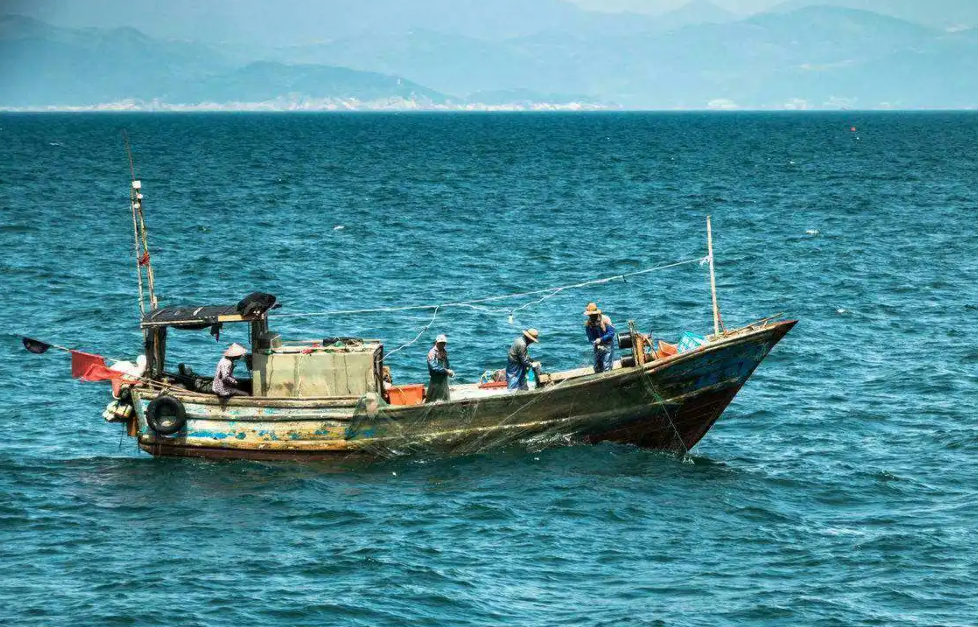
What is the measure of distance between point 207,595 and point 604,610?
563 centimetres

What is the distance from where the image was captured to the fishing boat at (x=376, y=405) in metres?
23.1

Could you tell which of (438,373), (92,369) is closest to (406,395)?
(438,373)

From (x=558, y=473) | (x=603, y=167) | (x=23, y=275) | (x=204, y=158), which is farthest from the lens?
(x=204, y=158)

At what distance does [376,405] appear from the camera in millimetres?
23125

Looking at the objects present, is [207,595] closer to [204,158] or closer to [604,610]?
[604,610]

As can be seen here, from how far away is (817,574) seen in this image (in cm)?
1873

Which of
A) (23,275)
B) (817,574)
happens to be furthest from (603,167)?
(817,574)

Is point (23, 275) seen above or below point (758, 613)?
above

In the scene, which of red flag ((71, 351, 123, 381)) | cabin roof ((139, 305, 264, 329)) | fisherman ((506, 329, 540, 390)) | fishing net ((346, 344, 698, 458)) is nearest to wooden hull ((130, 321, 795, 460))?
fishing net ((346, 344, 698, 458))

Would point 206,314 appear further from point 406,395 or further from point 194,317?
point 406,395

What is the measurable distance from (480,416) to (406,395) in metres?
2.10

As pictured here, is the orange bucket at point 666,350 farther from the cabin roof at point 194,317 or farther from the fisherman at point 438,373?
the cabin roof at point 194,317

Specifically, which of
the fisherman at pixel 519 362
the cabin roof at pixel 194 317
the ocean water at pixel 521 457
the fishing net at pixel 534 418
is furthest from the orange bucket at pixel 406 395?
the cabin roof at pixel 194 317

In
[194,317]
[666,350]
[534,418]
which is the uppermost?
[194,317]
